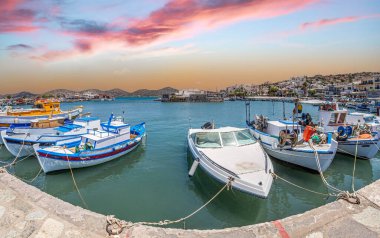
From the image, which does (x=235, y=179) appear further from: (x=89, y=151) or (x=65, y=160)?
(x=65, y=160)

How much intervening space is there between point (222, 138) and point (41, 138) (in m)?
16.4

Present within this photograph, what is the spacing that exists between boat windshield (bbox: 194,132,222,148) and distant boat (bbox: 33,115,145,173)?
759cm

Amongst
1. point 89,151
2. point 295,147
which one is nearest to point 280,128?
point 295,147

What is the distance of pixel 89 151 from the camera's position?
54.5ft

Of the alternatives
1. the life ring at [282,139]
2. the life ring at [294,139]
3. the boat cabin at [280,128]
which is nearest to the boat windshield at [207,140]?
the life ring at [282,139]

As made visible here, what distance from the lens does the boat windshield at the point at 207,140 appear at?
45.2 ft

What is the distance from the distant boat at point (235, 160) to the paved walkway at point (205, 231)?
3119 mm

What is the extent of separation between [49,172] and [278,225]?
51.0 feet

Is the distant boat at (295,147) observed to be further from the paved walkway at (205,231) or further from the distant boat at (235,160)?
the paved walkway at (205,231)

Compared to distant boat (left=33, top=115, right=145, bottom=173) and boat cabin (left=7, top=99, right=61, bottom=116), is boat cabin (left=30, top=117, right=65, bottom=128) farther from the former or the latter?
boat cabin (left=7, top=99, right=61, bottom=116)

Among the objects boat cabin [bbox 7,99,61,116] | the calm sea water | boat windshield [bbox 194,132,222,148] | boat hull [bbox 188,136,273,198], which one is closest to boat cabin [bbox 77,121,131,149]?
the calm sea water

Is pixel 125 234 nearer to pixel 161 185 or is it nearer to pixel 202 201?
pixel 202 201

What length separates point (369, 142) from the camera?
1673 centimetres

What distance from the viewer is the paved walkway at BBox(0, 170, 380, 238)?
224 inches
